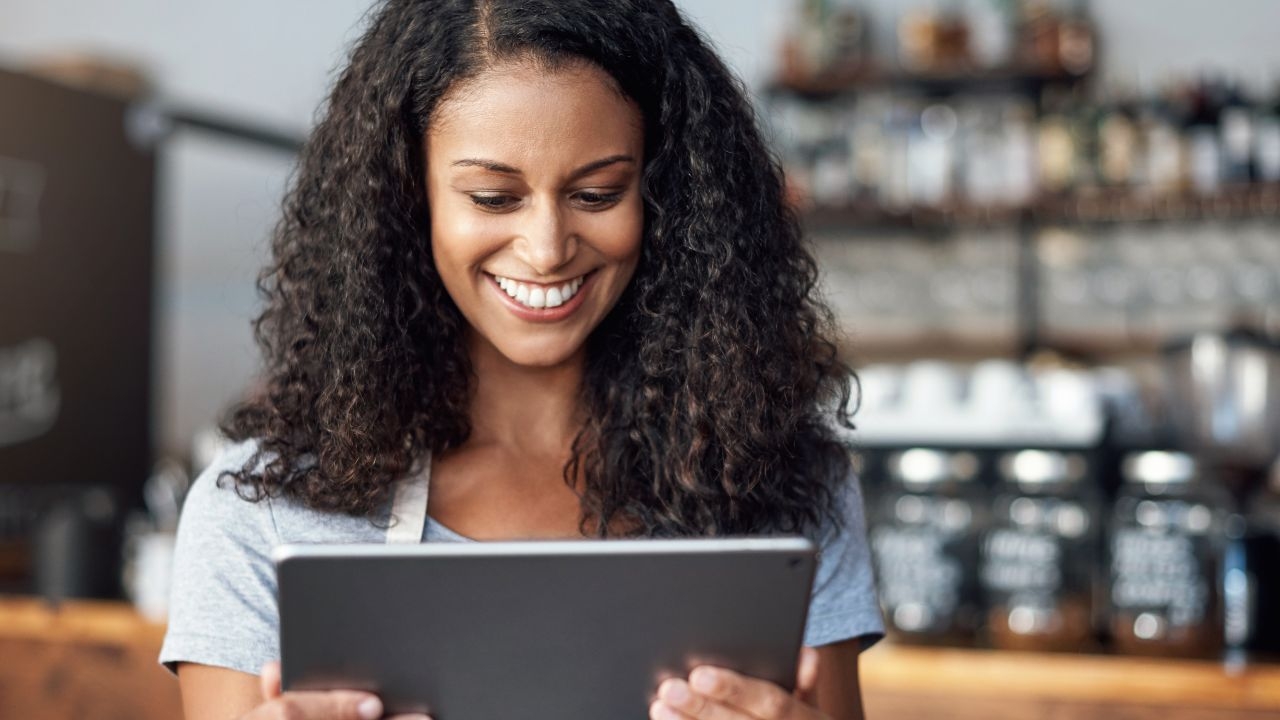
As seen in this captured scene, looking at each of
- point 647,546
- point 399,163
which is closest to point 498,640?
point 647,546

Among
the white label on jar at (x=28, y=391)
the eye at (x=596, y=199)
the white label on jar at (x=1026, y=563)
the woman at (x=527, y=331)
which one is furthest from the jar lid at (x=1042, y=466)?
the white label on jar at (x=28, y=391)

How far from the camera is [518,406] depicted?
120 centimetres

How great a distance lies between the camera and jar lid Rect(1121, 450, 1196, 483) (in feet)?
6.61

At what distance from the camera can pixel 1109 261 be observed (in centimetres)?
389

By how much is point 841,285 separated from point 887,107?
1.80ft

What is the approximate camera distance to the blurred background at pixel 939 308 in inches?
78.5

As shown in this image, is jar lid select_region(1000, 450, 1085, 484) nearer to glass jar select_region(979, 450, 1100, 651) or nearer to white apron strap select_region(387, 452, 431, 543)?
glass jar select_region(979, 450, 1100, 651)

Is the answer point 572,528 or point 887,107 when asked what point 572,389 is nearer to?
point 572,528

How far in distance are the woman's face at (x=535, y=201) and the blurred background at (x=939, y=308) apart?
1.00 meters

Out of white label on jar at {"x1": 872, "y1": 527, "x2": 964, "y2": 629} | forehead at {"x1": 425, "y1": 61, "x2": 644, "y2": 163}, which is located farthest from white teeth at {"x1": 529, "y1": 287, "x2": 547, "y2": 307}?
white label on jar at {"x1": 872, "y1": 527, "x2": 964, "y2": 629}

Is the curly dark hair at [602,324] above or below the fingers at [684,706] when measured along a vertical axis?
above

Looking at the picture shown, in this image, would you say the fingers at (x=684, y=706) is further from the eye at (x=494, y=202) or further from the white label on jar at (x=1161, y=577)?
the white label on jar at (x=1161, y=577)

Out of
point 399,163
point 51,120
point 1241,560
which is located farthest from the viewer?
point 51,120

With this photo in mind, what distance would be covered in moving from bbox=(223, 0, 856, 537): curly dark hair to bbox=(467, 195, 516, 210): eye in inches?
3.7
